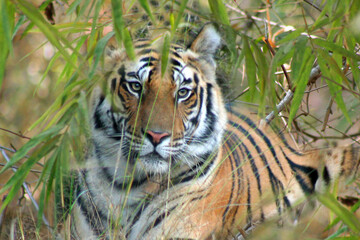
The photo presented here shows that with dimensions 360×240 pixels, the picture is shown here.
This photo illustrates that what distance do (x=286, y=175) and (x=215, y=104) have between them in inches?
19.9

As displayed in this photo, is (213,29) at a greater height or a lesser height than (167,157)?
greater

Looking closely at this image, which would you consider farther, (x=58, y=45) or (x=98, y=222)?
(x=98, y=222)

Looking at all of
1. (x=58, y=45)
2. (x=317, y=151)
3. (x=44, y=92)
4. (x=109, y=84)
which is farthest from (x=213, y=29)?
(x=44, y=92)

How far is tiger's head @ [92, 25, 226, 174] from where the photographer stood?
1.76 metres

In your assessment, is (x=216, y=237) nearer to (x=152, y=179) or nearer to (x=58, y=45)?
(x=152, y=179)

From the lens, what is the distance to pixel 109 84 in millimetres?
1898

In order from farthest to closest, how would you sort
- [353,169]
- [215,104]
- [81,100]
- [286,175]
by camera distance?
[286,175] < [215,104] < [353,169] < [81,100]

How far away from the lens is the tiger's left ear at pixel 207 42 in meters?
1.92

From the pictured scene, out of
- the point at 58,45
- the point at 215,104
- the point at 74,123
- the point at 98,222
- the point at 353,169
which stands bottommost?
the point at 353,169

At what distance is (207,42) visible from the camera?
1.94m

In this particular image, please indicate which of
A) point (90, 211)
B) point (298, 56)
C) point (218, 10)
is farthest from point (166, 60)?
point (90, 211)

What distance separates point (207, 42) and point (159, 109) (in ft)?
1.19

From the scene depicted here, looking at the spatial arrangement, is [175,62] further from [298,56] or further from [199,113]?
[298,56]

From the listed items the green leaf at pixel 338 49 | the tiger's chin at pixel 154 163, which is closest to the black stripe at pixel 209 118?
the tiger's chin at pixel 154 163
